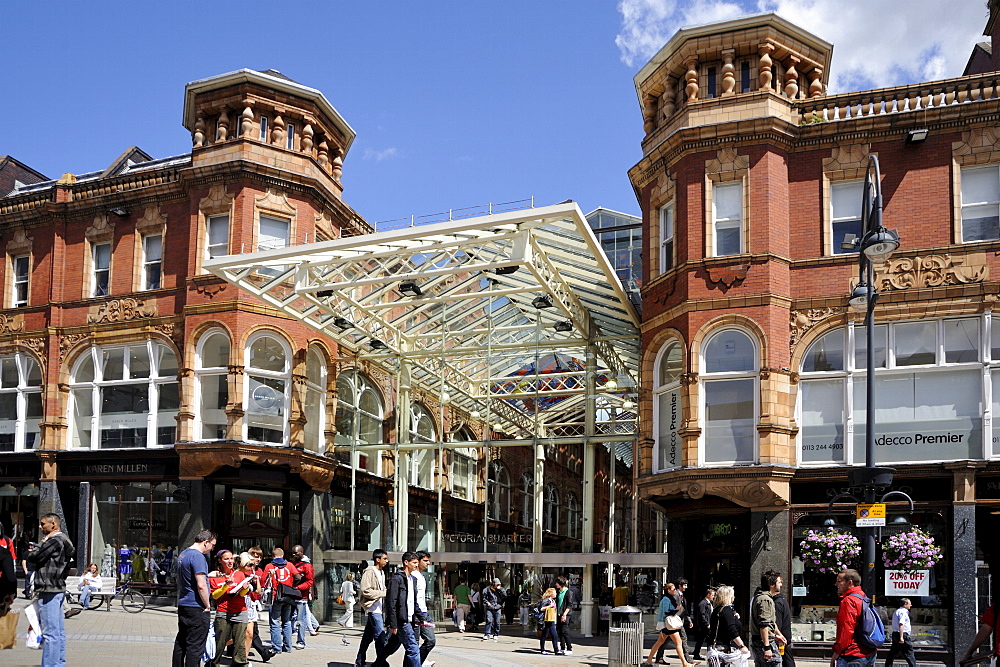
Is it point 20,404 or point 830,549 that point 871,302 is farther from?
point 20,404

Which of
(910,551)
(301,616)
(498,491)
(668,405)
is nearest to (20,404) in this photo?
(301,616)

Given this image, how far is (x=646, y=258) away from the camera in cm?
2562

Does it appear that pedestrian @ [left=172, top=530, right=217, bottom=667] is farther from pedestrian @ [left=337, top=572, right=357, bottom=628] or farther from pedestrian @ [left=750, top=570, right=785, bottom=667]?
pedestrian @ [left=337, top=572, right=357, bottom=628]

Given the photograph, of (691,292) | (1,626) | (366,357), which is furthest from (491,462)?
(1,626)

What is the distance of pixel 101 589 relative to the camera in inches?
962

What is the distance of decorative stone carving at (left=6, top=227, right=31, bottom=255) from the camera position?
3153 centimetres

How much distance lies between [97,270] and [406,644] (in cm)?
2070

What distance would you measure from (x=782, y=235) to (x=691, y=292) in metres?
2.29

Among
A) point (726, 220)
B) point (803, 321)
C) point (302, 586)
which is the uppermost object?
point (726, 220)

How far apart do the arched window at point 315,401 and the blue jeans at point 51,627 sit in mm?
16653

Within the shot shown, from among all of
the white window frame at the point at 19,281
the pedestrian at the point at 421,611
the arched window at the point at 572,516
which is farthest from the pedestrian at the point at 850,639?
the arched window at the point at 572,516

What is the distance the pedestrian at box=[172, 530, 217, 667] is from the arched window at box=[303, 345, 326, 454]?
56.8ft

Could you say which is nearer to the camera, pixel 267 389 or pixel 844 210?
pixel 844 210

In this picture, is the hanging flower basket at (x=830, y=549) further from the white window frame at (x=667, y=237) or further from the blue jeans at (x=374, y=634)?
the blue jeans at (x=374, y=634)
